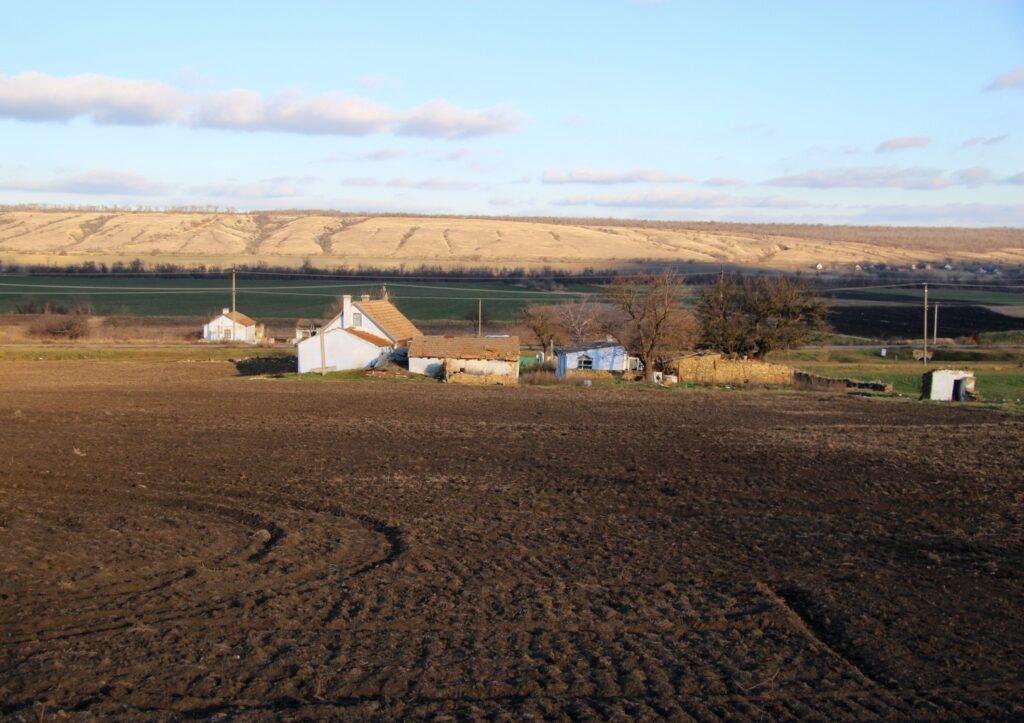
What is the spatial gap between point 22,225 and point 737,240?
12967 cm

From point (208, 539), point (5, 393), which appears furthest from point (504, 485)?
point (5, 393)

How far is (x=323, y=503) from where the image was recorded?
50.5 feet

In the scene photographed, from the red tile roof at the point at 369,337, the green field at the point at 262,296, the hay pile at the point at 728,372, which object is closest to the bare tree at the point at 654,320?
the hay pile at the point at 728,372

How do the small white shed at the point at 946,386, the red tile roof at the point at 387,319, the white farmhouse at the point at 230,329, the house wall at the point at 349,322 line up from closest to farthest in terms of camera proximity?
the small white shed at the point at 946,386
the house wall at the point at 349,322
the red tile roof at the point at 387,319
the white farmhouse at the point at 230,329

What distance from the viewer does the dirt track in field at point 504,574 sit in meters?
8.00

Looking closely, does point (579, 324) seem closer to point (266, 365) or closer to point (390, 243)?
point (266, 365)

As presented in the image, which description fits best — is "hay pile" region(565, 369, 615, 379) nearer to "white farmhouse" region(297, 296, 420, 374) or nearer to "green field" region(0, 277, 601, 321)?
"white farmhouse" region(297, 296, 420, 374)

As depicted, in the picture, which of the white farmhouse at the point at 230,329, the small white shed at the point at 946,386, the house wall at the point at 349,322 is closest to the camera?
the small white shed at the point at 946,386

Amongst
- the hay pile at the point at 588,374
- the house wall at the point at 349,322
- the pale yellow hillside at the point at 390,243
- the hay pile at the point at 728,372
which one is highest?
Result: the pale yellow hillside at the point at 390,243

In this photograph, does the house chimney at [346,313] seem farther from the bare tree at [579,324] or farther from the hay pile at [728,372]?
the hay pile at [728,372]

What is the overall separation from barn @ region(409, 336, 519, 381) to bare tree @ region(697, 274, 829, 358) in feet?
39.8

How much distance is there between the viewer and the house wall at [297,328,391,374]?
45.0 metres

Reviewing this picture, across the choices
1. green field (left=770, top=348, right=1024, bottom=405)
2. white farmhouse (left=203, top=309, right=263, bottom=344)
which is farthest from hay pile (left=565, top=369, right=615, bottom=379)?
white farmhouse (left=203, top=309, right=263, bottom=344)

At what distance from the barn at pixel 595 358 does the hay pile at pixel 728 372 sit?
178 inches
